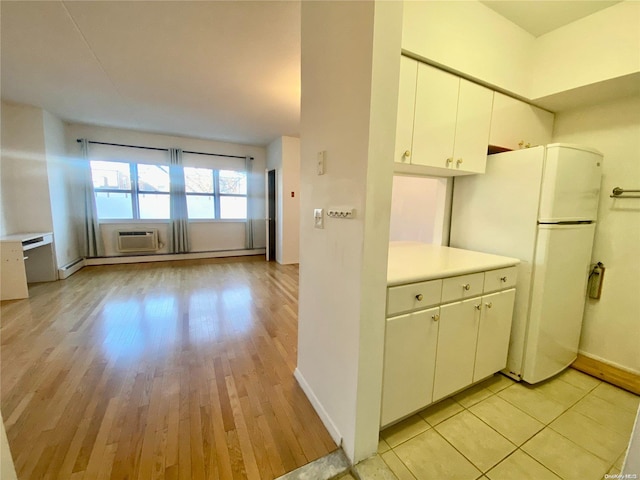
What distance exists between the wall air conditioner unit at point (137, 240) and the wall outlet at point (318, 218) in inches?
193

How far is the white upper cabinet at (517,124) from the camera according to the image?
1.85 metres

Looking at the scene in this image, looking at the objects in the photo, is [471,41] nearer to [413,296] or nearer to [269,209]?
[413,296]

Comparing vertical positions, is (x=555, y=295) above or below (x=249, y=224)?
below

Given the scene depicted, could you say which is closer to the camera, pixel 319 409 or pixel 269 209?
pixel 319 409

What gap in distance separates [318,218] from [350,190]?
0.33 m

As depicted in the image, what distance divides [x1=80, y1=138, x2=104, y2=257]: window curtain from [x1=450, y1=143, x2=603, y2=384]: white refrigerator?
5.86 metres

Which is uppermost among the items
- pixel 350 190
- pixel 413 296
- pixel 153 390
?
pixel 350 190

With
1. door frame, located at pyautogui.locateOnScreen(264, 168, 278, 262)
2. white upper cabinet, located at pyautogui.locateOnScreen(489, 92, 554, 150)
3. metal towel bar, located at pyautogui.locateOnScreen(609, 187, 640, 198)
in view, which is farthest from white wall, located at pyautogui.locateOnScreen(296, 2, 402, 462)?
door frame, located at pyautogui.locateOnScreen(264, 168, 278, 262)

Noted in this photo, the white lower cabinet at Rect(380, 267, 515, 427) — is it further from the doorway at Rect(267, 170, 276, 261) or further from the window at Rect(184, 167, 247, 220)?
the window at Rect(184, 167, 247, 220)

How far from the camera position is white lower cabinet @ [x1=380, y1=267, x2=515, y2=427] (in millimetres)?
1264

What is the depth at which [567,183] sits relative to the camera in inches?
63.9

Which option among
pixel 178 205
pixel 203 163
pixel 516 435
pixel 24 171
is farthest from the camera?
pixel 203 163

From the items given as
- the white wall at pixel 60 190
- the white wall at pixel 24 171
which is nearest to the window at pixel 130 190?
the white wall at pixel 60 190

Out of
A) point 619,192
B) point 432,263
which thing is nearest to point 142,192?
point 432,263
